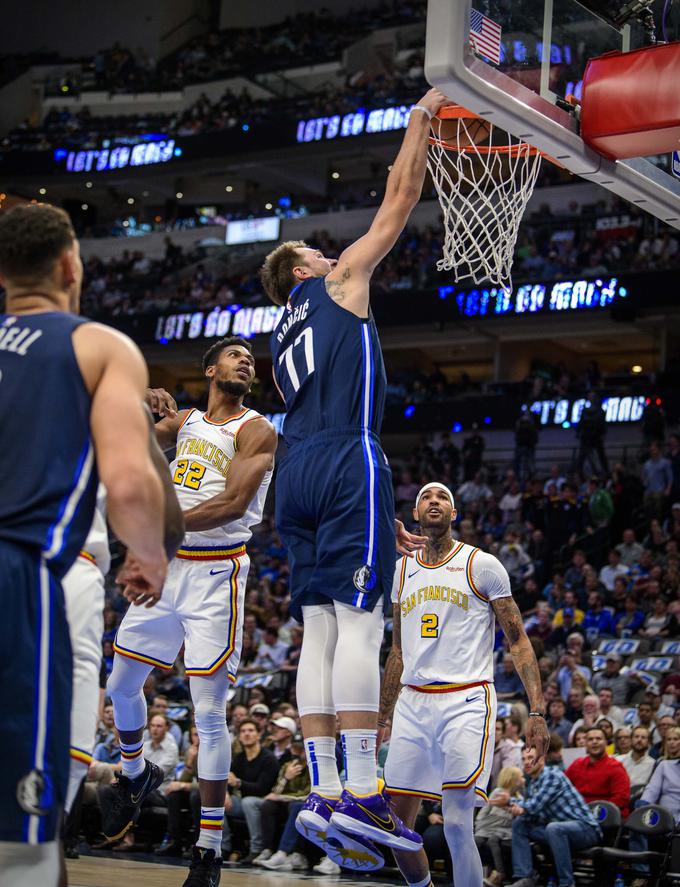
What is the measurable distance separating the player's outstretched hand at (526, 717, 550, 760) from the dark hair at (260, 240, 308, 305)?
9.76 feet

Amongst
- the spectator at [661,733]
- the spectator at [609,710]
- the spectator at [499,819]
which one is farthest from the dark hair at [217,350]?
the spectator at [609,710]

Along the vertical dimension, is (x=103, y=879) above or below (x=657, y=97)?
below

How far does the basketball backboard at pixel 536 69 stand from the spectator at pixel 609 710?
6.15 metres

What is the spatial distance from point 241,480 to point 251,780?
6547 millimetres

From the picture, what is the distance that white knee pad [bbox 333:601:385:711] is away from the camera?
16.8ft

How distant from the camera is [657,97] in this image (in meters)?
7.70

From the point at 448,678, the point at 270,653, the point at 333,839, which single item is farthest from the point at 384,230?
the point at 270,653

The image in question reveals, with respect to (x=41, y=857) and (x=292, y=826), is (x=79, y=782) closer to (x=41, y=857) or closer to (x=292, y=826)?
(x=41, y=857)

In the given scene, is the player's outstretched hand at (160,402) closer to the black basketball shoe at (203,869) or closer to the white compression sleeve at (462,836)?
the black basketball shoe at (203,869)

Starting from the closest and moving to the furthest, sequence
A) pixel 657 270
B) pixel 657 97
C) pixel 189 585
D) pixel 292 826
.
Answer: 1. pixel 189 585
2. pixel 657 97
3. pixel 292 826
4. pixel 657 270

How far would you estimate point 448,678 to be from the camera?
25.6 ft

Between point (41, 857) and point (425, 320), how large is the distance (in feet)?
94.8

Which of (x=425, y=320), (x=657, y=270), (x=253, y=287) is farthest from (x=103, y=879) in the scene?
(x=253, y=287)

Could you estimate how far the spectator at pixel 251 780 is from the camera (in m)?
12.4
